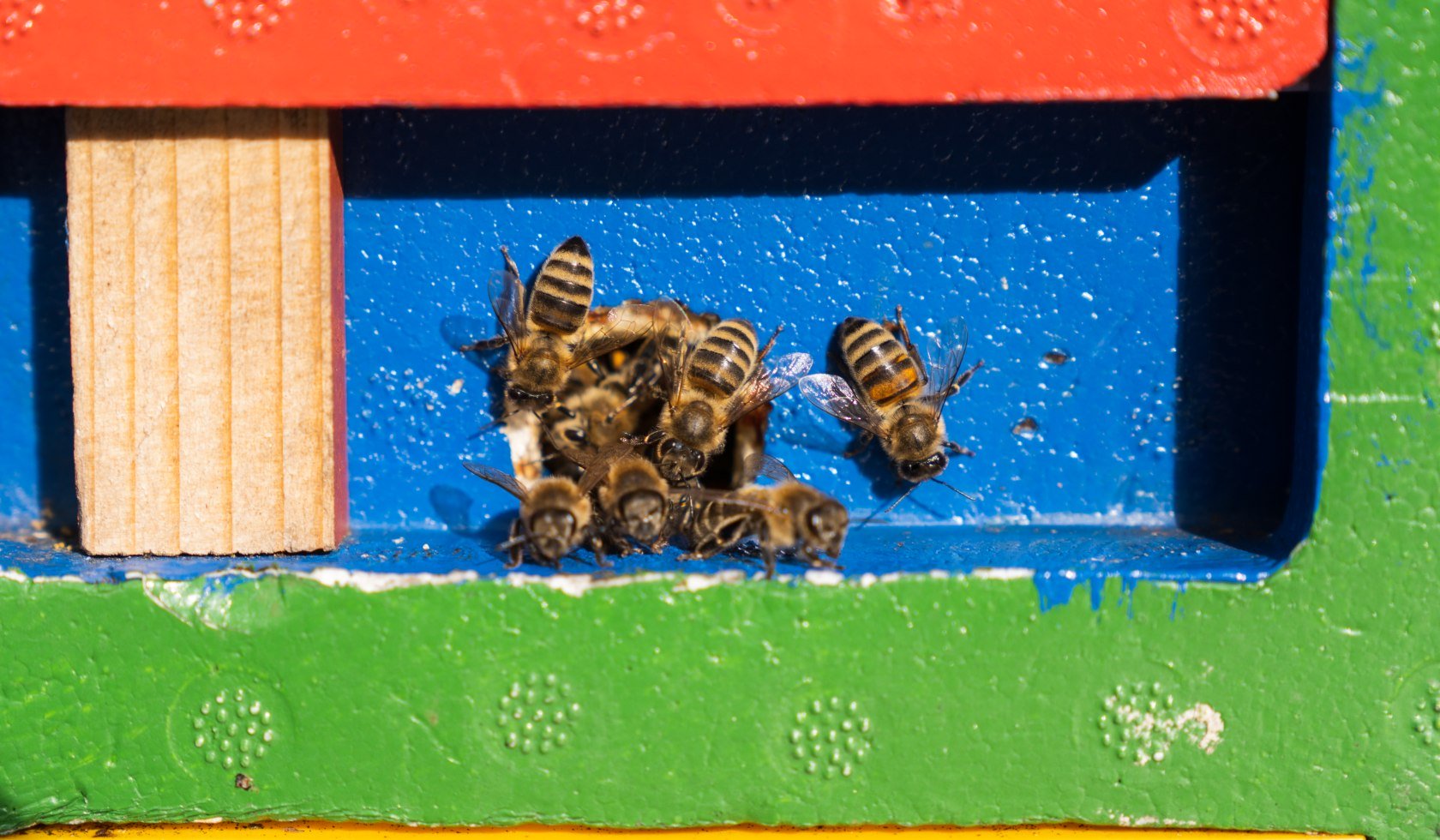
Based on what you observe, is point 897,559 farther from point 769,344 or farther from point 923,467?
point 769,344

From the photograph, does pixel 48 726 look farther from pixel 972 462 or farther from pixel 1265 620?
pixel 1265 620

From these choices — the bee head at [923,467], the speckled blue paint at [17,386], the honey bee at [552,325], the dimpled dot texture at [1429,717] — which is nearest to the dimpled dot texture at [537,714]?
the honey bee at [552,325]

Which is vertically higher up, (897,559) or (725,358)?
(725,358)

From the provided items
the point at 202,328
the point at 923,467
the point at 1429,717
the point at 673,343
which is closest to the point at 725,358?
the point at 673,343

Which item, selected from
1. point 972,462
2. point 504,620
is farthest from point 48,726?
point 972,462

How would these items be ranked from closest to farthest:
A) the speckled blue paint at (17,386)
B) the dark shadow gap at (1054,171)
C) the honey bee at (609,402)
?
the dark shadow gap at (1054,171) < the speckled blue paint at (17,386) < the honey bee at (609,402)

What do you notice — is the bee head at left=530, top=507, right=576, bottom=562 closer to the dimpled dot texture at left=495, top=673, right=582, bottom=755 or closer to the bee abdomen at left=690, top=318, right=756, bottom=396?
the dimpled dot texture at left=495, top=673, right=582, bottom=755

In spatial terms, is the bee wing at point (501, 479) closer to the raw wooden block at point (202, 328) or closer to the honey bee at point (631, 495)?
the honey bee at point (631, 495)

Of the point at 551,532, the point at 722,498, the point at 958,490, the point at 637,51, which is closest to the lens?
the point at 637,51
